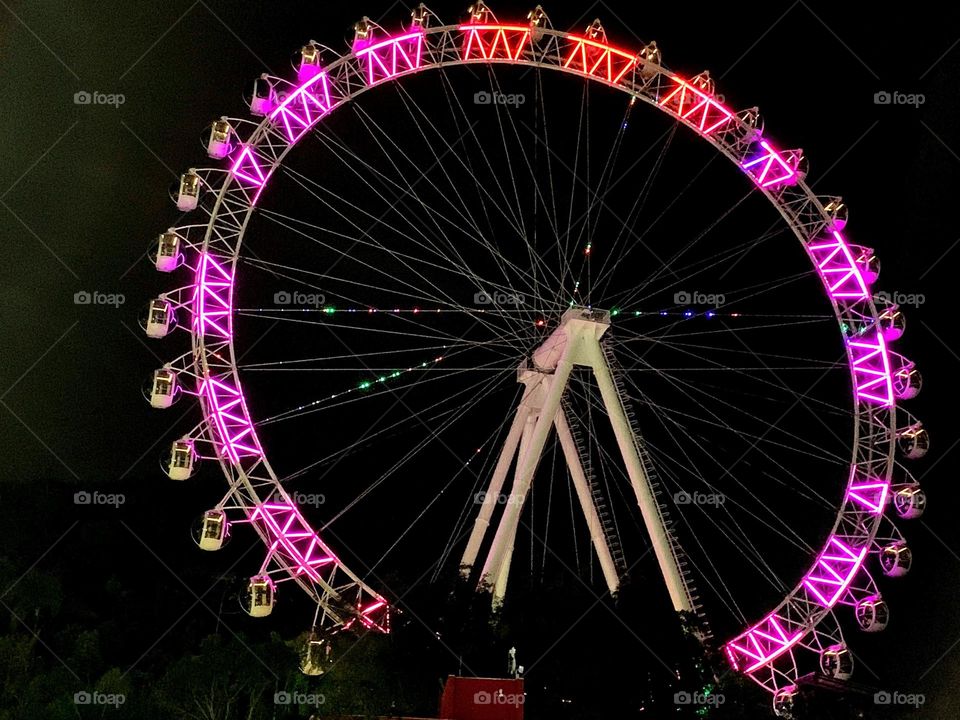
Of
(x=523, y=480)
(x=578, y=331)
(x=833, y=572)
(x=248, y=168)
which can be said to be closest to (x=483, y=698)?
(x=523, y=480)

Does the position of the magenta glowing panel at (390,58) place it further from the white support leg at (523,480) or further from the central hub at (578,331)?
the white support leg at (523,480)

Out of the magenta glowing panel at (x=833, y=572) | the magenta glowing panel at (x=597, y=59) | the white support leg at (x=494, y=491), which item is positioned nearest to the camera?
the white support leg at (x=494, y=491)

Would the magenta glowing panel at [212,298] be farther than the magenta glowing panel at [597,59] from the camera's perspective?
No

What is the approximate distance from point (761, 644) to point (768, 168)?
34.9 feet

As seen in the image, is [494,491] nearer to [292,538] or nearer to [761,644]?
[292,538]

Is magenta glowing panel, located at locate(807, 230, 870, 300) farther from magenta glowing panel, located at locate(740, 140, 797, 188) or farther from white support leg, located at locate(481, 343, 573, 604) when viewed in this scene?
white support leg, located at locate(481, 343, 573, 604)

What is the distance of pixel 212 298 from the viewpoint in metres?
21.3

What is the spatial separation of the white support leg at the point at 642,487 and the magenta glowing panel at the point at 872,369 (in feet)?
19.7

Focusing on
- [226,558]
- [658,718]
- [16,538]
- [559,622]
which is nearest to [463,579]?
[559,622]

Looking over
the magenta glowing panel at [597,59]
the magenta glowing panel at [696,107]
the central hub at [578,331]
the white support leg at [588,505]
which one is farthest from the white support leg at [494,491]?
the magenta glowing panel at [696,107]

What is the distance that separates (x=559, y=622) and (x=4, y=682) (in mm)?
20605

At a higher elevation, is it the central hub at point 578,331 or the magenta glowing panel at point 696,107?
the magenta glowing panel at point 696,107

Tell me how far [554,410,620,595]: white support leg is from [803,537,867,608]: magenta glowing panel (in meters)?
4.48

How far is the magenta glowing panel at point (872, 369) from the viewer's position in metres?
24.8
